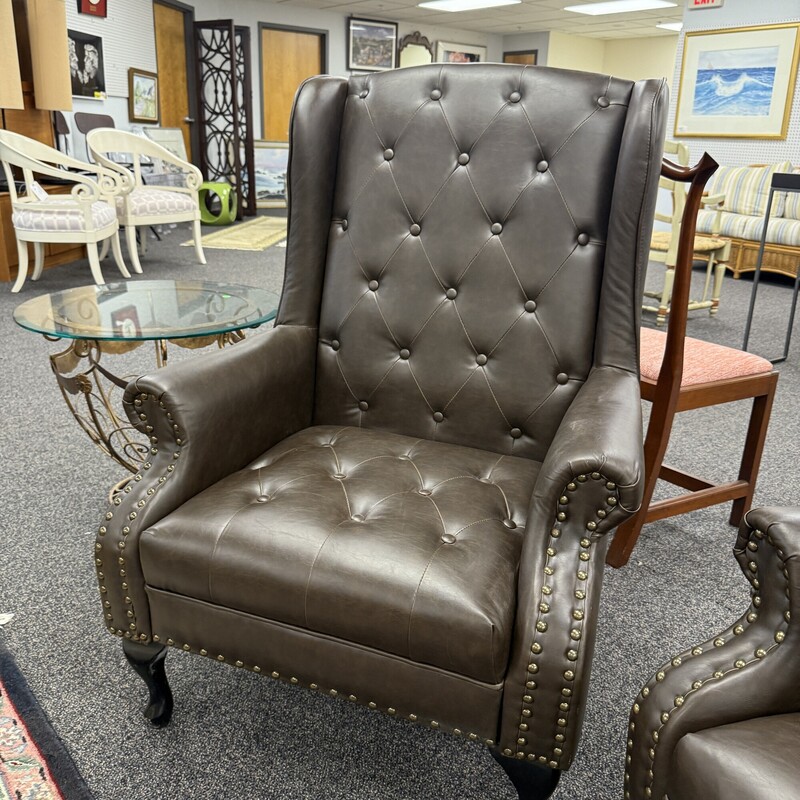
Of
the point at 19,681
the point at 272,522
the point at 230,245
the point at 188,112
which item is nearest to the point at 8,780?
the point at 19,681

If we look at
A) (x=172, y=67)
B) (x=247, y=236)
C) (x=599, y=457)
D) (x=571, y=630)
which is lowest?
(x=247, y=236)

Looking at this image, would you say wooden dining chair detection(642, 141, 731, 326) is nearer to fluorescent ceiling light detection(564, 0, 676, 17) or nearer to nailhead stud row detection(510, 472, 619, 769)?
nailhead stud row detection(510, 472, 619, 769)

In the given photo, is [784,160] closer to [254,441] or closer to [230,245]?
[230,245]

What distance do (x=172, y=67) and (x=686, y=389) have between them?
7.89m

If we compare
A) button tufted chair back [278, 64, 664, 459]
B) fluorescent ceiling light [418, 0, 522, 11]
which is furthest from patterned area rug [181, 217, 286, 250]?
button tufted chair back [278, 64, 664, 459]

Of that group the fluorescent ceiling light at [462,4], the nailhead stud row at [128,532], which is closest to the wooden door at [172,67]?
the fluorescent ceiling light at [462,4]

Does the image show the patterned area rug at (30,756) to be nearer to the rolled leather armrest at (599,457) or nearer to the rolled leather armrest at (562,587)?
the rolled leather armrest at (562,587)

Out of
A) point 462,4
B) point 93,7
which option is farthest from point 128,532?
point 462,4

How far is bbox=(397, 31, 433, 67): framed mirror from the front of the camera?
10648 mm

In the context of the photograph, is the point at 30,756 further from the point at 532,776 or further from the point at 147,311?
the point at 147,311

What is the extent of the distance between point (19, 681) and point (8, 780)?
269 millimetres

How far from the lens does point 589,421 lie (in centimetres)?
115

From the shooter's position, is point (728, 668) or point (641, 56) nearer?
point (728, 668)

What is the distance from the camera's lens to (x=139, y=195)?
5199mm
